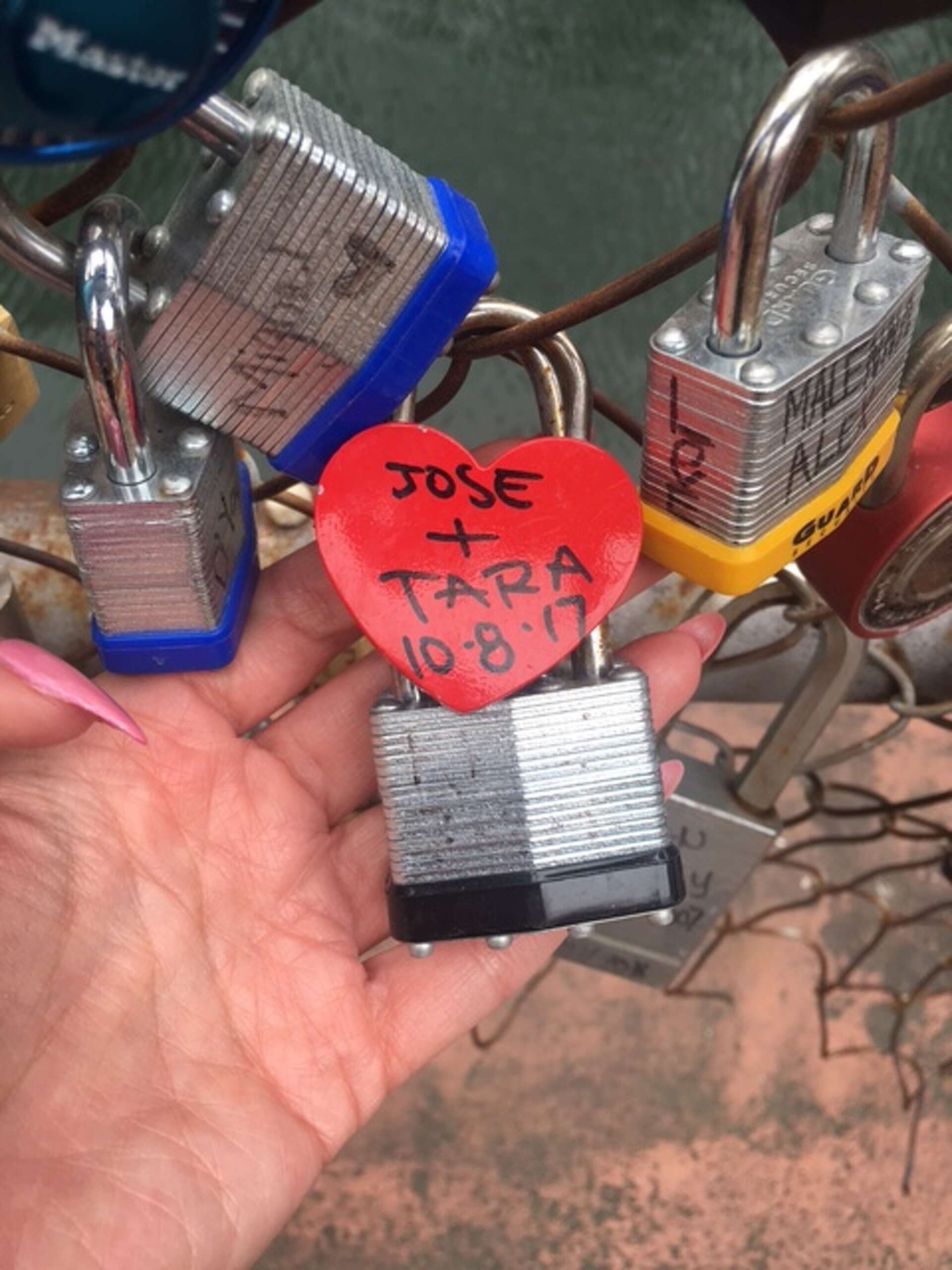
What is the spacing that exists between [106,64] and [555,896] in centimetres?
41

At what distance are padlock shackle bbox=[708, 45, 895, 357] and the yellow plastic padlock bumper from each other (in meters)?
0.09

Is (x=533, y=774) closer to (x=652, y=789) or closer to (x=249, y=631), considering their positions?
(x=652, y=789)

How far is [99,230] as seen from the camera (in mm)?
522

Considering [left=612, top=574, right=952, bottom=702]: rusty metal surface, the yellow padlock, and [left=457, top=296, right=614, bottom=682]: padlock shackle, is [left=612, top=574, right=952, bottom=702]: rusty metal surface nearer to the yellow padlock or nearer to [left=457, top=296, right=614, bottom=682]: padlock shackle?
[left=457, top=296, right=614, bottom=682]: padlock shackle

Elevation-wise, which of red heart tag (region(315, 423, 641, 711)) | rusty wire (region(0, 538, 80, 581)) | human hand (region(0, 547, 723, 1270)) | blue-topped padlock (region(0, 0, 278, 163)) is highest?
blue-topped padlock (region(0, 0, 278, 163))

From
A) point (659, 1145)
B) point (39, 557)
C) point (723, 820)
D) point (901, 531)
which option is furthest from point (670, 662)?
point (659, 1145)

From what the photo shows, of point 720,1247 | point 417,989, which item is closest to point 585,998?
point 720,1247

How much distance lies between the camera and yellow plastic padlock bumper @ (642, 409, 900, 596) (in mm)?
585

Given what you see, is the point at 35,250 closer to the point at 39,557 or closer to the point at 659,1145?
the point at 39,557

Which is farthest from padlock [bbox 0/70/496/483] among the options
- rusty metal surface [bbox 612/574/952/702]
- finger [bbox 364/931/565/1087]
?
finger [bbox 364/931/565/1087]

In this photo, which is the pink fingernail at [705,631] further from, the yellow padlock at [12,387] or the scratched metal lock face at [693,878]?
the yellow padlock at [12,387]

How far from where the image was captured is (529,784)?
0.64 meters

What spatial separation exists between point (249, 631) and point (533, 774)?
0.62ft

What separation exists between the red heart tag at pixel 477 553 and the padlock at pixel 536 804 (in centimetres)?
2
